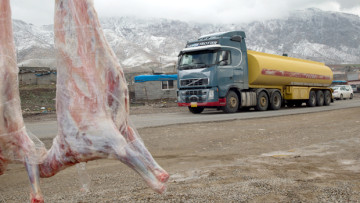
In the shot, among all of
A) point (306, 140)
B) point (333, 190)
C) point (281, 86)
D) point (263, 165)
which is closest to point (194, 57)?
point (281, 86)

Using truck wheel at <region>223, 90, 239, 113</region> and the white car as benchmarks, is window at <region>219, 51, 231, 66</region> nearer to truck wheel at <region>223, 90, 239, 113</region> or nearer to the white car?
truck wheel at <region>223, 90, 239, 113</region>

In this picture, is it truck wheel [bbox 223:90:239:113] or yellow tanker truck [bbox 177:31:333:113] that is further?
truck wheel [bbox 223:90:239:113]

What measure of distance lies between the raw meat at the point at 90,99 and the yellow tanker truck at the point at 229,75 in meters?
14.0

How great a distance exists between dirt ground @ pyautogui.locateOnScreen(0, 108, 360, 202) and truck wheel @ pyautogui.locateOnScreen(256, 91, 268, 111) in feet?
31.1

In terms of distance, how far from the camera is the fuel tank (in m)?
17.5

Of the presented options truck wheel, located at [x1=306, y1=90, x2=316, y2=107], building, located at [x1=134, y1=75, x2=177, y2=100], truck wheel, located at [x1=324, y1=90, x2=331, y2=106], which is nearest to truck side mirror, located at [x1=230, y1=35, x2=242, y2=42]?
truck wheel, located at [x1=306, y1=90, x2=316, y2=107]

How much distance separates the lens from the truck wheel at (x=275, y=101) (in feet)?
62.0

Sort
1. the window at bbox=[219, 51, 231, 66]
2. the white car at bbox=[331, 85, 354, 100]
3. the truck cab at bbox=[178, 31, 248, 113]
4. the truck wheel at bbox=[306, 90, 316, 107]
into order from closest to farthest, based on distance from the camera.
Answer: the truck cab at bbox=[178, 31, 248, 113]
the window at bbox=[219, 51, 231, 66]
the truck wheel at bbox=[306, 90, 316, 107]
the white car at bbox=[331, 85, 354, 100]

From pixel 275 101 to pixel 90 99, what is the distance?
61.9 ft

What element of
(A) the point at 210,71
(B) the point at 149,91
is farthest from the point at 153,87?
(A) the point at 210,71

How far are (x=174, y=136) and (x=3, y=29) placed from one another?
7177 mm

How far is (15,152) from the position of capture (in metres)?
1.68

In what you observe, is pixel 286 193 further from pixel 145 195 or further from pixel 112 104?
pixel 112 104

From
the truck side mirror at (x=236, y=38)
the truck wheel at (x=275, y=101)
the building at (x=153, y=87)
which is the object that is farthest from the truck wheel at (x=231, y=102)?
the building at (x=153, y=87)
